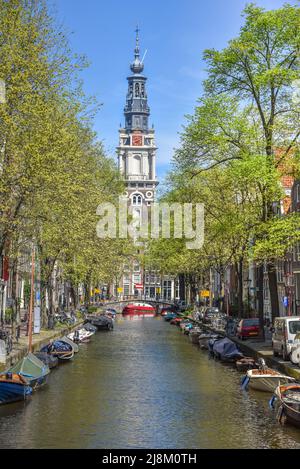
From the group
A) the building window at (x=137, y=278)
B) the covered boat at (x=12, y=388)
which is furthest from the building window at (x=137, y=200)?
the covered boat at (x=12, y=388)

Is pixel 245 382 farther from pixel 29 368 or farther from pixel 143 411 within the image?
pixel 29 368

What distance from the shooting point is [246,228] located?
155 ft

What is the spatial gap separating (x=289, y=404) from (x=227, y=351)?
68.8 feet

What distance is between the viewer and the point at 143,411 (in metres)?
28.1

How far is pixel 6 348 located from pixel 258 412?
615 inches

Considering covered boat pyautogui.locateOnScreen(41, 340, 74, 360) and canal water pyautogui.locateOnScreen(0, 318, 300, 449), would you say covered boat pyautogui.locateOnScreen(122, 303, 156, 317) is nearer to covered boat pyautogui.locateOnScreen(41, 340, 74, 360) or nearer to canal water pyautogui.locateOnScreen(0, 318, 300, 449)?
covered boat pyautogui.locateOnScreen(41, 340, 74, 360)

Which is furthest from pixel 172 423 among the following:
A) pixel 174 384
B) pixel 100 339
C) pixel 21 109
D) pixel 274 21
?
pixel 100 339

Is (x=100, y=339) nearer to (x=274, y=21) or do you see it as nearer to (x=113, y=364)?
(x=113, y=364)

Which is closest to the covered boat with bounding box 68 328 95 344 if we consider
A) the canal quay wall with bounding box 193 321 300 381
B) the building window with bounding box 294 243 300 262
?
the canal quay wall with bounding box 193 321 300 381

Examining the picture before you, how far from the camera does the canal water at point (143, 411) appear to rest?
22719mm

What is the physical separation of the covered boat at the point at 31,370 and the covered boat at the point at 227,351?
51.2ft

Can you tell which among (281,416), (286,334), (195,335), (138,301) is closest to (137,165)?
(138,301)

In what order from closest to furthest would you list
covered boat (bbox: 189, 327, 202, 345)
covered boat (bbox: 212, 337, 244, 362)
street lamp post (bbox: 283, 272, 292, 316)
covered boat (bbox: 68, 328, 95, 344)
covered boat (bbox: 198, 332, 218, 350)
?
1. covered boat (bbox: 212, 337, 244, 362)
2. covered boat (bbox: 198, 332, 218, 350)
3. covered boat (bbox: 68, 328, 95, 344)
4. covered boat (bbox: 189, 327, 202, 345)
5. street lamp post (bbox: 283, 272, 292, 316)

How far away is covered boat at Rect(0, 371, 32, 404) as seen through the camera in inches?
1091
